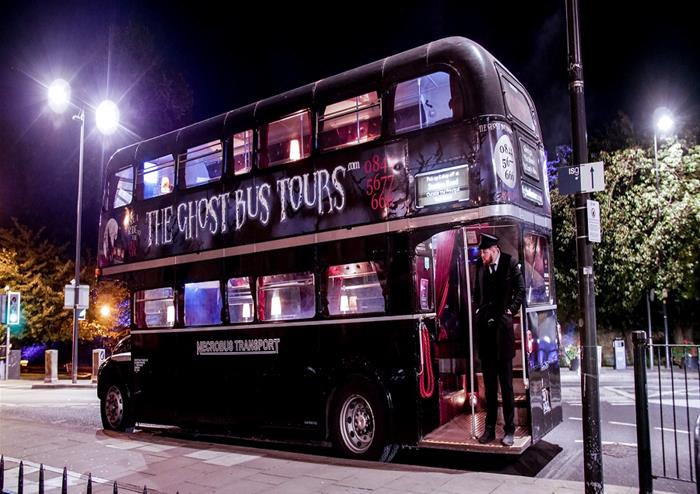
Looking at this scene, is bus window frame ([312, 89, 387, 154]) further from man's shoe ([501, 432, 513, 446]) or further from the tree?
the tree

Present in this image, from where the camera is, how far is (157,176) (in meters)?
11.1

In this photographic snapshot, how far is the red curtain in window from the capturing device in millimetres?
8844

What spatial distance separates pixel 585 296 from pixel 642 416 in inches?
50.1

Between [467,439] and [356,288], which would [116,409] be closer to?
[356,288]

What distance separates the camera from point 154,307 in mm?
11047

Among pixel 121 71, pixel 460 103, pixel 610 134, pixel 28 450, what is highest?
pixel 121 71

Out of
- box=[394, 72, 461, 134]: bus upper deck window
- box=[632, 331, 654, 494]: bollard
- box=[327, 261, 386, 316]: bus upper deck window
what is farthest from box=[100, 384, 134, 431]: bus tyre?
box=[632, 331, 654, 494]: bollard

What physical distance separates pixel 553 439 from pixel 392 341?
3.36 meters

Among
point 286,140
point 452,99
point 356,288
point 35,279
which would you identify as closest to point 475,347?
point 356,288

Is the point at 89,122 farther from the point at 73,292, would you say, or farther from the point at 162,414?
the point at 162,414

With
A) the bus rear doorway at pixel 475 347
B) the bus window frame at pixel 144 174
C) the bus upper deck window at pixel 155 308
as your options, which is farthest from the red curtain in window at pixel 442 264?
the bus window frame at pixel 144 174

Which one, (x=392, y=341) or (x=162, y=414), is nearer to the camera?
(x=392, y=341)

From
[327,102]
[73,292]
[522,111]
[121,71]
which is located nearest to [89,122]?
[121,71]

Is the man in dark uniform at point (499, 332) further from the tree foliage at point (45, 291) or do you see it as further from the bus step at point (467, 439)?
the tree foliage at point (45, 291)
